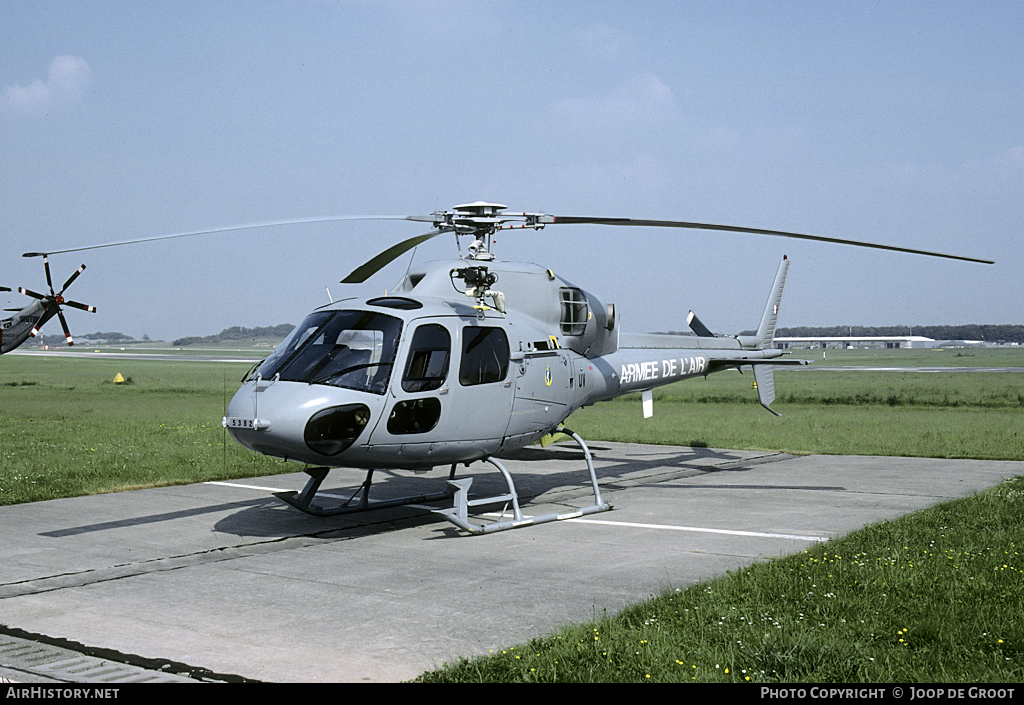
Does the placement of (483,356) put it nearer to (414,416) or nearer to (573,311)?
(414,416)

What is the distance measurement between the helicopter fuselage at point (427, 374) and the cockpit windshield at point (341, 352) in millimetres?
13

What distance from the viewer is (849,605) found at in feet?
22.4

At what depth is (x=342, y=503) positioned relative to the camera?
12359 millimetres

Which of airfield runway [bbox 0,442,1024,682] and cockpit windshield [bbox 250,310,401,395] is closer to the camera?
airfield runway [bbox 0,442,1024,682]

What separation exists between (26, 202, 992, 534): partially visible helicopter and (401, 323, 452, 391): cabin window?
0.04ft

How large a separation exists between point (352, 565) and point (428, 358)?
2485 mm

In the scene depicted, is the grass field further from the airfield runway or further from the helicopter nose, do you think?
the helicopter nose

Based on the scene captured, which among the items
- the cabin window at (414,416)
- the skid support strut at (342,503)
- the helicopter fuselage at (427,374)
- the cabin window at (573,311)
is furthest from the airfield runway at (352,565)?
the cabin window at (573,311)

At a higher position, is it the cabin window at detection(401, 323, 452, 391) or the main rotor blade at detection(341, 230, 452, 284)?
the main rotor blade at detection(341, 230, 452, 284)

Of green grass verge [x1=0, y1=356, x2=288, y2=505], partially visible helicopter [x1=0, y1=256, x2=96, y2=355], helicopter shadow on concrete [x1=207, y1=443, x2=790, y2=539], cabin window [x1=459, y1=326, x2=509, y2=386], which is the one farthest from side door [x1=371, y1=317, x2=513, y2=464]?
partially visible helicopter [x1=0, y1=256, x2=96, y2=355]

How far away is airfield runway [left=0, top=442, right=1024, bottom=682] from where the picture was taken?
6.16m

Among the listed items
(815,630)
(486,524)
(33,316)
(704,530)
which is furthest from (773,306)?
(33,316)
